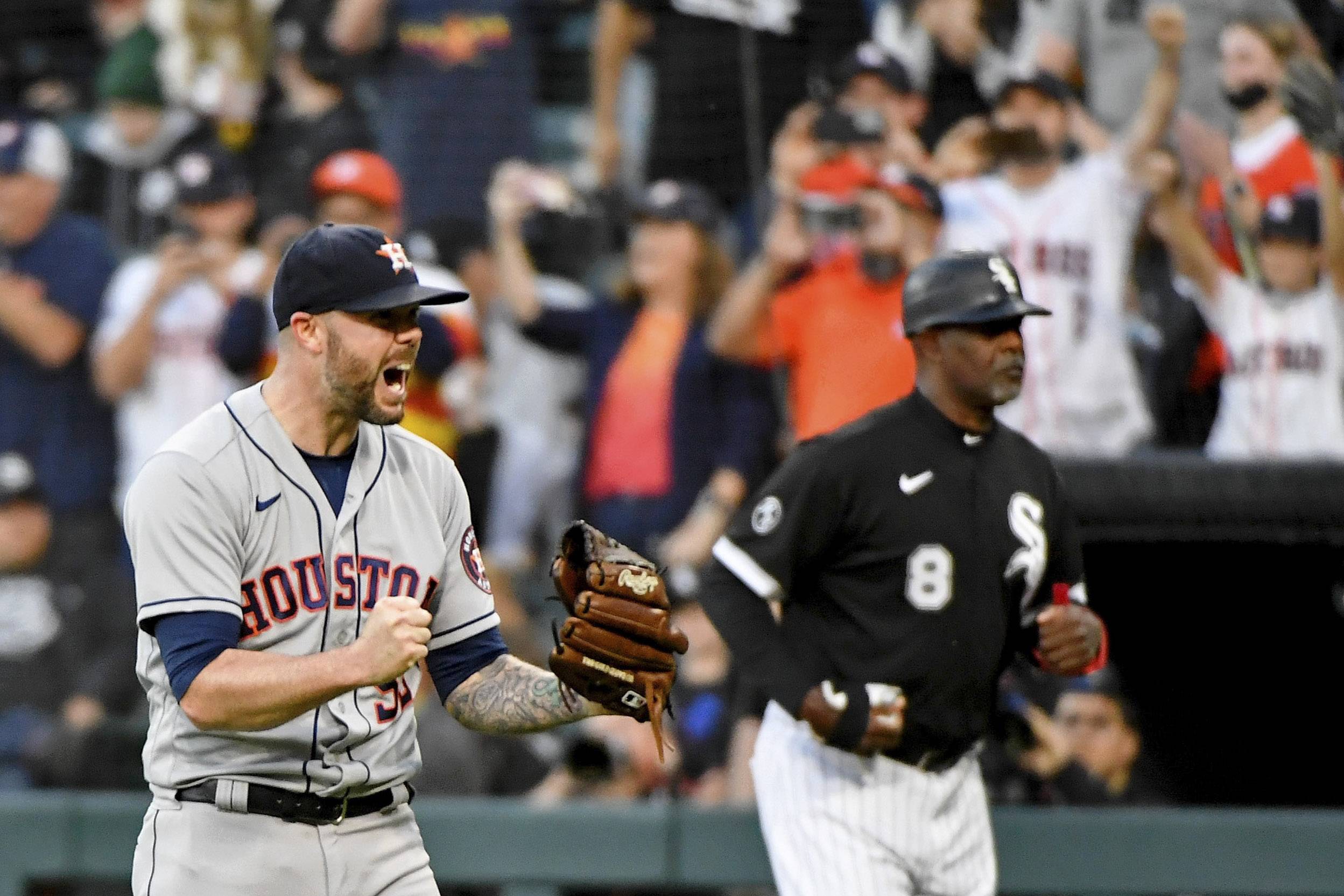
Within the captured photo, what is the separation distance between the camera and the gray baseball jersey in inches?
Result: 110

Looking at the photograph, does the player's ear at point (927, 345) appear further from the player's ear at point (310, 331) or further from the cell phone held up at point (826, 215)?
the cell phone held up at point (826, 215)

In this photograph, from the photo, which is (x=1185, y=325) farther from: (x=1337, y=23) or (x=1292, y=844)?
(x=1292, y=844)

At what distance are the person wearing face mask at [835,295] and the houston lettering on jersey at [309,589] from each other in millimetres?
3083

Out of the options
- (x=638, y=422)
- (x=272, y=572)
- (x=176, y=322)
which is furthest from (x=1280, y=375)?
(x=272, y=572)

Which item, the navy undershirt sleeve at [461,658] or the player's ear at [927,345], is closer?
the navy undershirt sleeve at [461,658]

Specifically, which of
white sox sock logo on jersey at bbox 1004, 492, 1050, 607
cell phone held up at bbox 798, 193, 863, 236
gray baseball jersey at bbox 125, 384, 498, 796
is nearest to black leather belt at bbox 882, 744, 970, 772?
A: white sox sock logo on jersey at bbox 1004, 492, 1050, 607

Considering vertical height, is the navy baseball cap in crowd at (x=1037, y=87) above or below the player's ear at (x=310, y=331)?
above

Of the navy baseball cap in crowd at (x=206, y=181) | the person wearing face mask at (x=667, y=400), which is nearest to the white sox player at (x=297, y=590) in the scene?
the person wearing face mask at (x=667, y=400)

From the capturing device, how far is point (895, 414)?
166 inches

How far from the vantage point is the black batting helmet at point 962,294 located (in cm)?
408

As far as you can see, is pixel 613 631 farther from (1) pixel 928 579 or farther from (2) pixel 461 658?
(1) pixel 928 579

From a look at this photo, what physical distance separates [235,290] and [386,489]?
397cm

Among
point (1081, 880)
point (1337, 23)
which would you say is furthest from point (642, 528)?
point (1337, 23)

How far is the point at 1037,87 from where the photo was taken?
6.38 m
